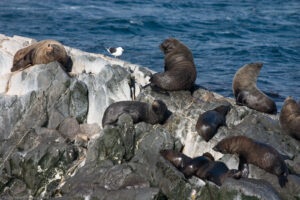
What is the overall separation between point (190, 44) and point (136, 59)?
196 inches

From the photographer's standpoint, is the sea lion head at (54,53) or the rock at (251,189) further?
the sea lion head at (54,53)

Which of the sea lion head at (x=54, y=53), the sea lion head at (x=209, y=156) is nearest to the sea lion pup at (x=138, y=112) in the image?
the sea lion head at (x=209, y=156)

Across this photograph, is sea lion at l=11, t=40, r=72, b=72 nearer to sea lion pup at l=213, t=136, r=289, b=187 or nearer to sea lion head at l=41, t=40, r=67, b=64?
sea lion head at l=41, t=40, r=67, b=64

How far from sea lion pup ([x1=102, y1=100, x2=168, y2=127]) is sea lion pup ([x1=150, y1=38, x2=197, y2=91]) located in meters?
1.02

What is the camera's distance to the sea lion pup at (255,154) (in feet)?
34.4

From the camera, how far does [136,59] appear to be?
74.6 feet

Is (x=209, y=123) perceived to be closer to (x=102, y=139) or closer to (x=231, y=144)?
(x=231, y=144)

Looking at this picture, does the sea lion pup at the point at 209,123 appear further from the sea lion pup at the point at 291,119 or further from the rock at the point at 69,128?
the rock at the point at 69,128

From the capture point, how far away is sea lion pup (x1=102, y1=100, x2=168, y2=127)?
39.6 ft

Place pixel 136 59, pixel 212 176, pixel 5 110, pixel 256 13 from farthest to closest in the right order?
pixel 256 13 < pixel 136 59 < pixel 5 110 < pixel 212 176

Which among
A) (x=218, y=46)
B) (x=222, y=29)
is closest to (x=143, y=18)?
(x=222, y=29)

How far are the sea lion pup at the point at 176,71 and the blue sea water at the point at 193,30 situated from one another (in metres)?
4.28


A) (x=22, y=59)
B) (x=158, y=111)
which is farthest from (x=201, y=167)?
(x=22, y=59)

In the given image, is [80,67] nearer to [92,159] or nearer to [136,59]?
[92,159]
